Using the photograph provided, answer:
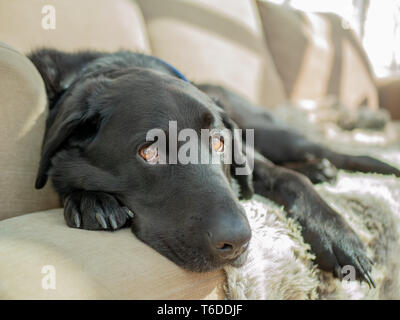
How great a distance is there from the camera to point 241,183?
1497 millimetres

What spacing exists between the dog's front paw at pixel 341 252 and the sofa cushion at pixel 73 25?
1.69 meters

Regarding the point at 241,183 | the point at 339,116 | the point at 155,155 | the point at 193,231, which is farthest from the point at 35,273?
the point at 339,116

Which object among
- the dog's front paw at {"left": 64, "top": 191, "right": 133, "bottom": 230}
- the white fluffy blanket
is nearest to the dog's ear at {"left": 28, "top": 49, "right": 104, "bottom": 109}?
the dog's front paw at {"left": 64, "top": 191, "right": 133, "bottom": 230}

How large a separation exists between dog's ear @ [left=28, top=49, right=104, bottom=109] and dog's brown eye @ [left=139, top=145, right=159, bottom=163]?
0.65 meters

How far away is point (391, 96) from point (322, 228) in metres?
3.75

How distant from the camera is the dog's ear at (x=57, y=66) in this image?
1668mm

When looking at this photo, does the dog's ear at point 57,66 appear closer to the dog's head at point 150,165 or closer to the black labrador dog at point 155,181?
the black labrador dog at point 155,181

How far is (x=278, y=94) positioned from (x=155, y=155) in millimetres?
2831

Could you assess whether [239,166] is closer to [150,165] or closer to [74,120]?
[150,165]

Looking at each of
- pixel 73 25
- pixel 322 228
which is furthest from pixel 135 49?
pixel 322 228

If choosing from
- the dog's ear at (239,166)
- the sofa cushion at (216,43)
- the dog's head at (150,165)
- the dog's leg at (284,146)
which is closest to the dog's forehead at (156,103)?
the dog's head at (150,165)

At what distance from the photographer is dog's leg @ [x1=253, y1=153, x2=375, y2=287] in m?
1.19

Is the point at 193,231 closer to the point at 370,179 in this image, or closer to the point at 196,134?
the point at 196,134

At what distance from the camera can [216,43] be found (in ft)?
10.5
